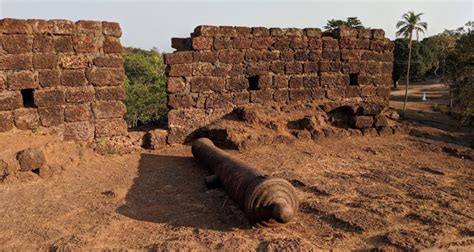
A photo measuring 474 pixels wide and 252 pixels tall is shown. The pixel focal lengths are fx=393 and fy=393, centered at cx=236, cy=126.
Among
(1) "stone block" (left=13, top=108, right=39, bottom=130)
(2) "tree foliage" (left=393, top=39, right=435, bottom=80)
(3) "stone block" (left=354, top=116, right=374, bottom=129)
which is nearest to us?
(1) "stone block" (left=13, top=108, right=39, bottom=130)

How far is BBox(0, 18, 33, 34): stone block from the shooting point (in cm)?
691

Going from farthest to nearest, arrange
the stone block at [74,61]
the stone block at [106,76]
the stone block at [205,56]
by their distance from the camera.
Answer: the stone block at [205,56] < the stone block at [106,76] < the stone block at [74,61]

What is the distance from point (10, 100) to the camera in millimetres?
7098

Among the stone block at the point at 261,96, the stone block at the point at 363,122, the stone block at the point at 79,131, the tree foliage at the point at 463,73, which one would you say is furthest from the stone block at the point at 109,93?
the tree foliage at the point at 463,73

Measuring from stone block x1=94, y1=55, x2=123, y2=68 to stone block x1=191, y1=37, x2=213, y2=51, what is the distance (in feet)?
5.39

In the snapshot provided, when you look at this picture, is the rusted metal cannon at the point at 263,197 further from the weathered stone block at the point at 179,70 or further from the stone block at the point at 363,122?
the stone block at the point at 363,122

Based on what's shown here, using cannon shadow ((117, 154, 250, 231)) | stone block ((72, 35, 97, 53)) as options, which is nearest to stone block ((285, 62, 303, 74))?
cannon shadow ((117, 154, 250, 231))

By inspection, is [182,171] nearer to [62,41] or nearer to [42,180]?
[42,180]

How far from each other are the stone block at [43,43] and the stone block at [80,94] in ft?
2.68

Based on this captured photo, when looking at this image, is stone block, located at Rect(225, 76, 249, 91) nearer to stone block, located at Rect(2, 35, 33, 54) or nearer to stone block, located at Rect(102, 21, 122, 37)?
stone block, located at Rect(102, 21, 122, 37)

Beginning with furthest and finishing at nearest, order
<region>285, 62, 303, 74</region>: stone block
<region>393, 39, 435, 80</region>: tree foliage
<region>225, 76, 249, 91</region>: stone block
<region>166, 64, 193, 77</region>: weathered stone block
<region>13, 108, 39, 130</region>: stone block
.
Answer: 1. <region>393, 39, 435, 80</region>: tree foliage
2. <region>285, 62, 303, 74</region>: stone block
3. <region>225, 76, 249, 91</region>: stone block
4. <region>166, 64, 193, 77</region>: weathered stone block
5. <region>13, 108, 39, 130</region>: stone block

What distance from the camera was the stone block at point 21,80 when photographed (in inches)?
279

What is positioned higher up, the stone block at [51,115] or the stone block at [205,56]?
the stone block at [205,56]

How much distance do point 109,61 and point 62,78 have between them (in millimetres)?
962
